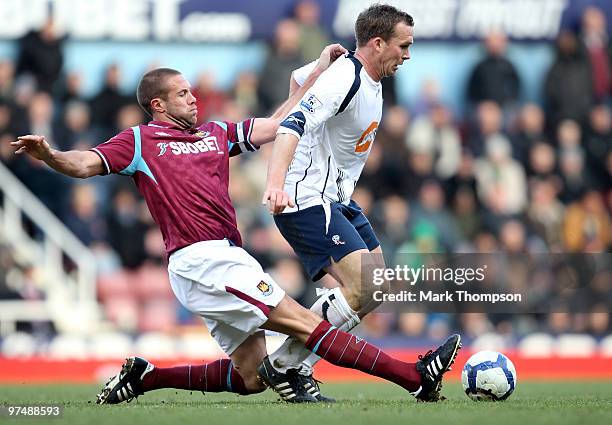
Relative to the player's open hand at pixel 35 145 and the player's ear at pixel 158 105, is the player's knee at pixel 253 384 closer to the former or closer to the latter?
the player's ear at pixel 158 105

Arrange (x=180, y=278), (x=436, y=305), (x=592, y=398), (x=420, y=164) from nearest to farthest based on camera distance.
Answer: (x=180, y=278)
(x=592, y=398)
(x=436, y=305)
(x=420, y=164)

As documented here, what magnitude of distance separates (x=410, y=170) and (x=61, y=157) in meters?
8.99

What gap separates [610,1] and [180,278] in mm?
11314

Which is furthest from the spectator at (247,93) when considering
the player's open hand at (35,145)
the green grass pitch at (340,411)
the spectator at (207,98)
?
the player's open hand at (35,145)

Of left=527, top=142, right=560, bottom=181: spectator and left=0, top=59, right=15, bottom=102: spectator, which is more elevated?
left=0, top=59, right=15, bottom=102: spectator

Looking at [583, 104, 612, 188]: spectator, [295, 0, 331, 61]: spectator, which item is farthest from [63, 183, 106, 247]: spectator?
[583, 104, 612, 188]: spectator

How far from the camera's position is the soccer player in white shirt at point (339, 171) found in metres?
7.02

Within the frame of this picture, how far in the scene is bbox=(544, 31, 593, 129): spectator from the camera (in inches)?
619

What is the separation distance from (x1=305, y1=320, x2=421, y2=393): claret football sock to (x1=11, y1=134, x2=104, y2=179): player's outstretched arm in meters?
1.65

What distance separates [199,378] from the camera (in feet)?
24.5

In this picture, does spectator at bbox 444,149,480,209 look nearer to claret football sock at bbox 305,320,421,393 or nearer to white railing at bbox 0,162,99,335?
white railing at bbox 0,162,99,335

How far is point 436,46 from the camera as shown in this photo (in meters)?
16.3

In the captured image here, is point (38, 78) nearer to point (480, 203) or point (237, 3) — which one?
point (237, 3)

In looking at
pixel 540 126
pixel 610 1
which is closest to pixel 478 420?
pixel 540 126
